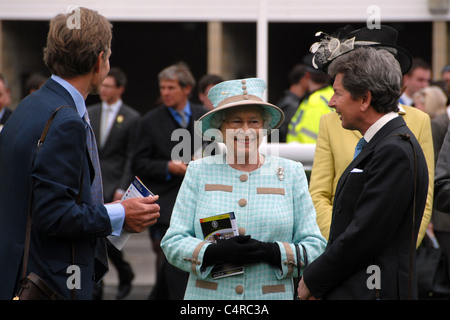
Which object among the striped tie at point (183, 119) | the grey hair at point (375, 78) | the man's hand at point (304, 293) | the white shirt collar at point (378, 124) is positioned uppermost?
the grey hair at point (375, 78)

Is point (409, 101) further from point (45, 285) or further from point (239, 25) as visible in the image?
point (45, 285)

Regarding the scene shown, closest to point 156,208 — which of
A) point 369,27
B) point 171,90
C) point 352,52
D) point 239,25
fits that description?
point 352,52

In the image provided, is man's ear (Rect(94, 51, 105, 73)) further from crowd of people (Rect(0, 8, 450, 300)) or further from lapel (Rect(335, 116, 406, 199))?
lapel (Rect(335, 116, 406, 199))

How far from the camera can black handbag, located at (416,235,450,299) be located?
5.69 meters

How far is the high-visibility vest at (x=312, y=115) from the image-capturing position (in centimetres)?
641

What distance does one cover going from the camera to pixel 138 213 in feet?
11.9

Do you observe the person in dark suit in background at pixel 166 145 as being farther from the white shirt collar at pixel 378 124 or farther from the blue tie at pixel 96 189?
the white shirt collar at pixel 378 124

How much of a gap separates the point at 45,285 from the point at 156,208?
65cm

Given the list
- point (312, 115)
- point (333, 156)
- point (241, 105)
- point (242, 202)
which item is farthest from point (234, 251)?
point (312, 115)

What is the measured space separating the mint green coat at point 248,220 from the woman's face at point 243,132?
9 cm

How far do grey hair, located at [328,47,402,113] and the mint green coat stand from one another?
776 millimetres

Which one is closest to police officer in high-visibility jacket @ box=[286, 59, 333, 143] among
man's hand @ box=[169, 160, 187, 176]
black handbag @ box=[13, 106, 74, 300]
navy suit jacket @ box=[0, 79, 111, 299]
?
man's hand @ box=[169, 160, 187, 176]

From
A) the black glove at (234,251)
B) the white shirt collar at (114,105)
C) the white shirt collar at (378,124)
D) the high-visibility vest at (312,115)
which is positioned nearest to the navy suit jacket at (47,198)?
the black glove at (234,251)
